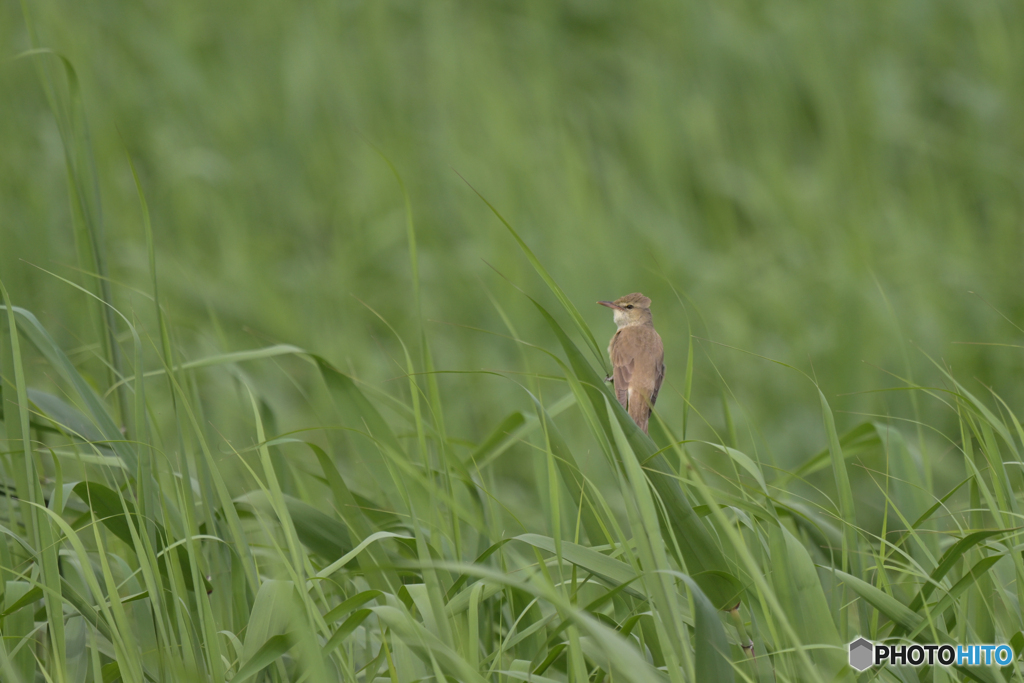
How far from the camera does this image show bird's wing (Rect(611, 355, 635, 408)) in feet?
5.64

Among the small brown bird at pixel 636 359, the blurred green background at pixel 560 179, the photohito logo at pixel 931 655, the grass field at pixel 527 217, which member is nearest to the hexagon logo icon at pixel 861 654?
the photohito logo at pixel 931 655

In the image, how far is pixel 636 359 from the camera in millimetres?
1755

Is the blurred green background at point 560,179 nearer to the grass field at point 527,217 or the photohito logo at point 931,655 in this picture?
the grass field at point 527,217

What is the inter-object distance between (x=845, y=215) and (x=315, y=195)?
3596mm

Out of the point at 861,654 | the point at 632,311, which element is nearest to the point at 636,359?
the point at 632,311

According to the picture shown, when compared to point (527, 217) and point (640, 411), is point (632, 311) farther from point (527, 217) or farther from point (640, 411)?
point (527, 217)

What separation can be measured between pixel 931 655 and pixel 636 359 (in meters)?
0.78

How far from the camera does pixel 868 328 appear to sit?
14.1 feet

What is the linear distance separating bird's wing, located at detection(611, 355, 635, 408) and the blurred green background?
6.54 ft

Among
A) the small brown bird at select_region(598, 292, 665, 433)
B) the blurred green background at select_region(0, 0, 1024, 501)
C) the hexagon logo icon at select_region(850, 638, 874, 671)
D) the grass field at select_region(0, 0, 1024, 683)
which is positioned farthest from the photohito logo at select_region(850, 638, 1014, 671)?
the blurred green background at select_region(0, 0, 1024, 501)

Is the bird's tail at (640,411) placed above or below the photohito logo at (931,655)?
above

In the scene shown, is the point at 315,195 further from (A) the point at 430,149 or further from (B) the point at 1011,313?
(B) the point at 1011,313

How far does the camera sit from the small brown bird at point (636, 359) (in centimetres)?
169

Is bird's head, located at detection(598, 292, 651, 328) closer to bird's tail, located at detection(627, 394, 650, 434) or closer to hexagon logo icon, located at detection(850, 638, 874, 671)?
bird's tail, located at detection(627, 394, 650, 434)
